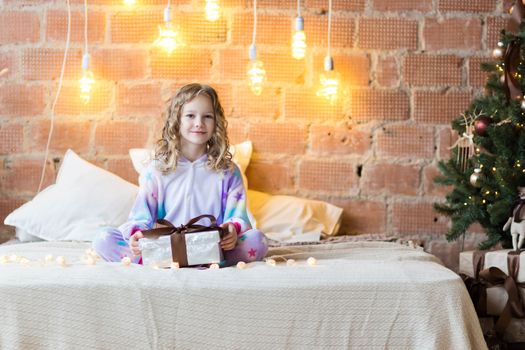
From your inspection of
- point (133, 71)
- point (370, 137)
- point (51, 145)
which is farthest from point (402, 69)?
point (51, 145)

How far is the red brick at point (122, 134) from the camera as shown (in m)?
3.49

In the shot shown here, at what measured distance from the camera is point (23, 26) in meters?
3.50

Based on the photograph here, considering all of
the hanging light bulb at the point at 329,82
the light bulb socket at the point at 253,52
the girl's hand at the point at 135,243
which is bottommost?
the girl's hand at the point at 135,243

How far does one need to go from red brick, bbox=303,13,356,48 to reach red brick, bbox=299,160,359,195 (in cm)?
51

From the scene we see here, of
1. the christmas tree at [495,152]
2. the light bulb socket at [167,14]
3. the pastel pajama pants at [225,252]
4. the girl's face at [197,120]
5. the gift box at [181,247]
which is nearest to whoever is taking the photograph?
the gift box at [181,247]

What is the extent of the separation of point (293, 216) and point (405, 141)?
612mm

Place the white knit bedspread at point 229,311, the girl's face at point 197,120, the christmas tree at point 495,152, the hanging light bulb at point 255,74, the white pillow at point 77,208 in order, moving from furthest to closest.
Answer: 1. the hanging light bulb at point 255,74
2. the white pillow at point 77,208
3. the christmas tree at point 495,152
4. the girl's face at point 197,120
5. the white knit bedspread at point 229,311

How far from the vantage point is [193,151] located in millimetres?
2666

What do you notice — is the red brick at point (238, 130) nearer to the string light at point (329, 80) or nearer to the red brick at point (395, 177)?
the string light at point (329, 80)

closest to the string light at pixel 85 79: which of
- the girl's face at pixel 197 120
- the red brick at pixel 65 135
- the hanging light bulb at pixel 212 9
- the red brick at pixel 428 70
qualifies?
the red brick at pixel 65 135

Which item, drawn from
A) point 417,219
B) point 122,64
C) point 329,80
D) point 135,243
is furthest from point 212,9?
point 135,243

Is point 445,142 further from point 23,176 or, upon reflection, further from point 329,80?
point 23,176

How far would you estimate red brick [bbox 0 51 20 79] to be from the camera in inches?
138

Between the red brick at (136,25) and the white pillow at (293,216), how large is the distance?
0.81m
